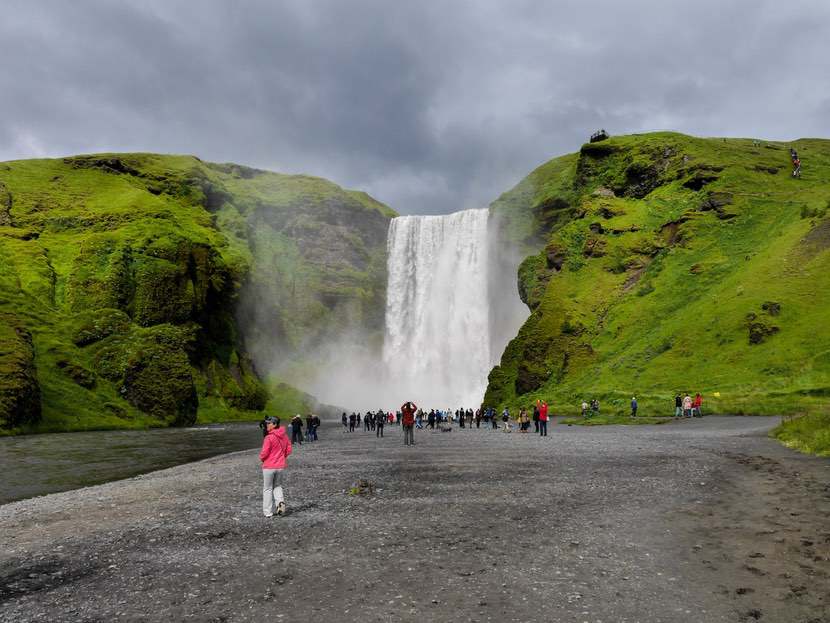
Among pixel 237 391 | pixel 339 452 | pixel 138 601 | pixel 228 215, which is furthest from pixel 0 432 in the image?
pixel 228 215

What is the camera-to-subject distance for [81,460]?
29.5 meters

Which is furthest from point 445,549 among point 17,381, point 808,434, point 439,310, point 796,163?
point 439,310

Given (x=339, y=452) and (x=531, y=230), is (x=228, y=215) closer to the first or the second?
(x=531, y=230)

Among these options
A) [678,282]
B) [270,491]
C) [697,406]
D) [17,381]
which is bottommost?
[270,491]

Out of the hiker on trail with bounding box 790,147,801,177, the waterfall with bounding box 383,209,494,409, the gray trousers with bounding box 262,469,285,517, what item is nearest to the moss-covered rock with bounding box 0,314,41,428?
the gray trousers with bounding box 262,469,285,517

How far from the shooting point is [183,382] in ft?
246

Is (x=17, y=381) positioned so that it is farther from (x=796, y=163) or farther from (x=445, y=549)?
(x=796, y=163)

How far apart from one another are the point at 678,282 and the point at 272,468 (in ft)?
206

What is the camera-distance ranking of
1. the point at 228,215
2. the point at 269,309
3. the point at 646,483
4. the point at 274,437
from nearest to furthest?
the point at 274,437, the point at 646,483, the point at 269,309, the point at 228,215

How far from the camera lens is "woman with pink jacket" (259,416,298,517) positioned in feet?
41.5

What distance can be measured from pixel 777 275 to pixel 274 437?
5722 centimetres

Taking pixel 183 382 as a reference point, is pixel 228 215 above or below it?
above

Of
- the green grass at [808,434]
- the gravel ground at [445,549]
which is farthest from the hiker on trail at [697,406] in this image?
the gravel ground at [445,549]

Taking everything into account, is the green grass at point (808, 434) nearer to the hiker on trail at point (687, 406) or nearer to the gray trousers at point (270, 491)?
the hiker on trail at point (687, 406)
